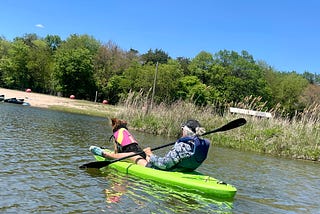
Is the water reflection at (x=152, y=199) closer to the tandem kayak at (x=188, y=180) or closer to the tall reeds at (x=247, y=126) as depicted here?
the tandem kayak at (x=188, y=180)

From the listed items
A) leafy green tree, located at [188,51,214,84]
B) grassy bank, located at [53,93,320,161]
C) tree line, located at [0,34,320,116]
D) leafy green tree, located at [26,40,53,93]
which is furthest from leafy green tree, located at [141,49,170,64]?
grassy bank, located at [53,93,320,161]

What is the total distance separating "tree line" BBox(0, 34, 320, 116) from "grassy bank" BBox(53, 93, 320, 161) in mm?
28756

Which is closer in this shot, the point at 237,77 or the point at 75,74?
the point at 75,74

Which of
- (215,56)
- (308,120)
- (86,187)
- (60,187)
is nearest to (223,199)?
(86,187)

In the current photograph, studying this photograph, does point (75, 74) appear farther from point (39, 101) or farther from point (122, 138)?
point (122, 138)

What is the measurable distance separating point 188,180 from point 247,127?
10861 mm

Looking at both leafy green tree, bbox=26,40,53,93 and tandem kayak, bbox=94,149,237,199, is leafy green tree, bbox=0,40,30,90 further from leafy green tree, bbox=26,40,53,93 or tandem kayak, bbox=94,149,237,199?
tandem kayak, bbox=94,149,237,199

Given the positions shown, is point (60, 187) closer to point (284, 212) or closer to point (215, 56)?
point (284, 212)

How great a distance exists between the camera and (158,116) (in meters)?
19.6

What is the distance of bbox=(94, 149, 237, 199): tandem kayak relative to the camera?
277 inches

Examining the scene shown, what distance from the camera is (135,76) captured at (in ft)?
178

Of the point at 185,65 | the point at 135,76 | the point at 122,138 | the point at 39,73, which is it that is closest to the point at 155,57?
the point at 185,65

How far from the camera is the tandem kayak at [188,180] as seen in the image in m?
7.03

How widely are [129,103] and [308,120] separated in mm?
9269
